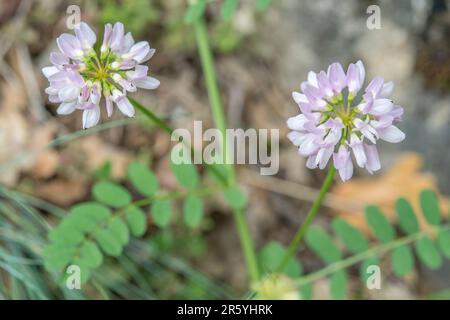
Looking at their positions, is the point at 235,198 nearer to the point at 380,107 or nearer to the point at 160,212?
the point at 160,212

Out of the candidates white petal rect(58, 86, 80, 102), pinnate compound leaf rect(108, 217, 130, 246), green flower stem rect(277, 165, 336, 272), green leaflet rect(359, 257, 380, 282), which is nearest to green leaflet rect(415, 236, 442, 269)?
green leaflet rect(359, 257, 380, 282)

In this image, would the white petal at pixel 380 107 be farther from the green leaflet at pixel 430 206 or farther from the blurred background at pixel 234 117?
the blurred background at pixel 234 117

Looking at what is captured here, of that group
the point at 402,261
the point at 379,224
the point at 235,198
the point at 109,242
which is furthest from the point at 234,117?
the point at 109,242

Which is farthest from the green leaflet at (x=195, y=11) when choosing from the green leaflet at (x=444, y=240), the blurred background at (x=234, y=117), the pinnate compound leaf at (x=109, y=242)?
the green leaflet at (x=444, y=240)

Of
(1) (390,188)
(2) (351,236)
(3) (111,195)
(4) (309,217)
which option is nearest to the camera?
(4) (309,217)

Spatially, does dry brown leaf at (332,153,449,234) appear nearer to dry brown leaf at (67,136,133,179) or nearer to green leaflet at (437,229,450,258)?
green leaflet at (437,229,450,258)
